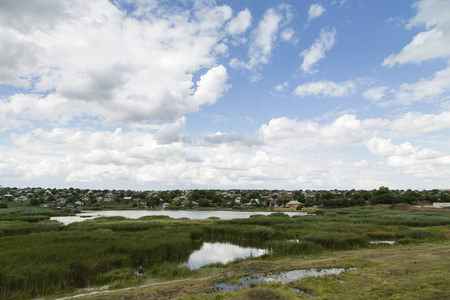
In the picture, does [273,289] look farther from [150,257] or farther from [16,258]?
[16,258]

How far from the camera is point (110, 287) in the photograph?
14.1 m

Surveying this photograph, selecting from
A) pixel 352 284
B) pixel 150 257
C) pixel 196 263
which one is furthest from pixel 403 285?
pixel 150 257

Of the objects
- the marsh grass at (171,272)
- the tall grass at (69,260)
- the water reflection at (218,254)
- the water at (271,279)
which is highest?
the tall grass at (69,260)

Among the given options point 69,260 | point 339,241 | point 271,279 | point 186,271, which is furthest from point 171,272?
point 339,241

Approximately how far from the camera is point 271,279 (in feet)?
48.7

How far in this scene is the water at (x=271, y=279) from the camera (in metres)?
13.4

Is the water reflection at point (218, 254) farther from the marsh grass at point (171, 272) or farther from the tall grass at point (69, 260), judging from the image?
the marsh grass at point (171, 272)

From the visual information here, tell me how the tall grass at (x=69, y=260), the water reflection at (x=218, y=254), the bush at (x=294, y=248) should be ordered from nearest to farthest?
the tall grass at (x=69, y=260), the water reflection at (x=218, y=254), the bush at (x=294, y=248)

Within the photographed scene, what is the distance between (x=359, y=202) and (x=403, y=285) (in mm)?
104922

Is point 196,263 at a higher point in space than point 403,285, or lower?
lower

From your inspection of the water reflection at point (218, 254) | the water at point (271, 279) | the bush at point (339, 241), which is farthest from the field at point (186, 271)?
the water reflection at point (218, 254)

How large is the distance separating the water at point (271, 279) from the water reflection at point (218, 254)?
5595mm

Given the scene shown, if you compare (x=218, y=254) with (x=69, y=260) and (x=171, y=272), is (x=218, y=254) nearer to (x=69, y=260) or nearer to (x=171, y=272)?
(x=171, y=272)

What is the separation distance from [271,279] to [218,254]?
998cm
